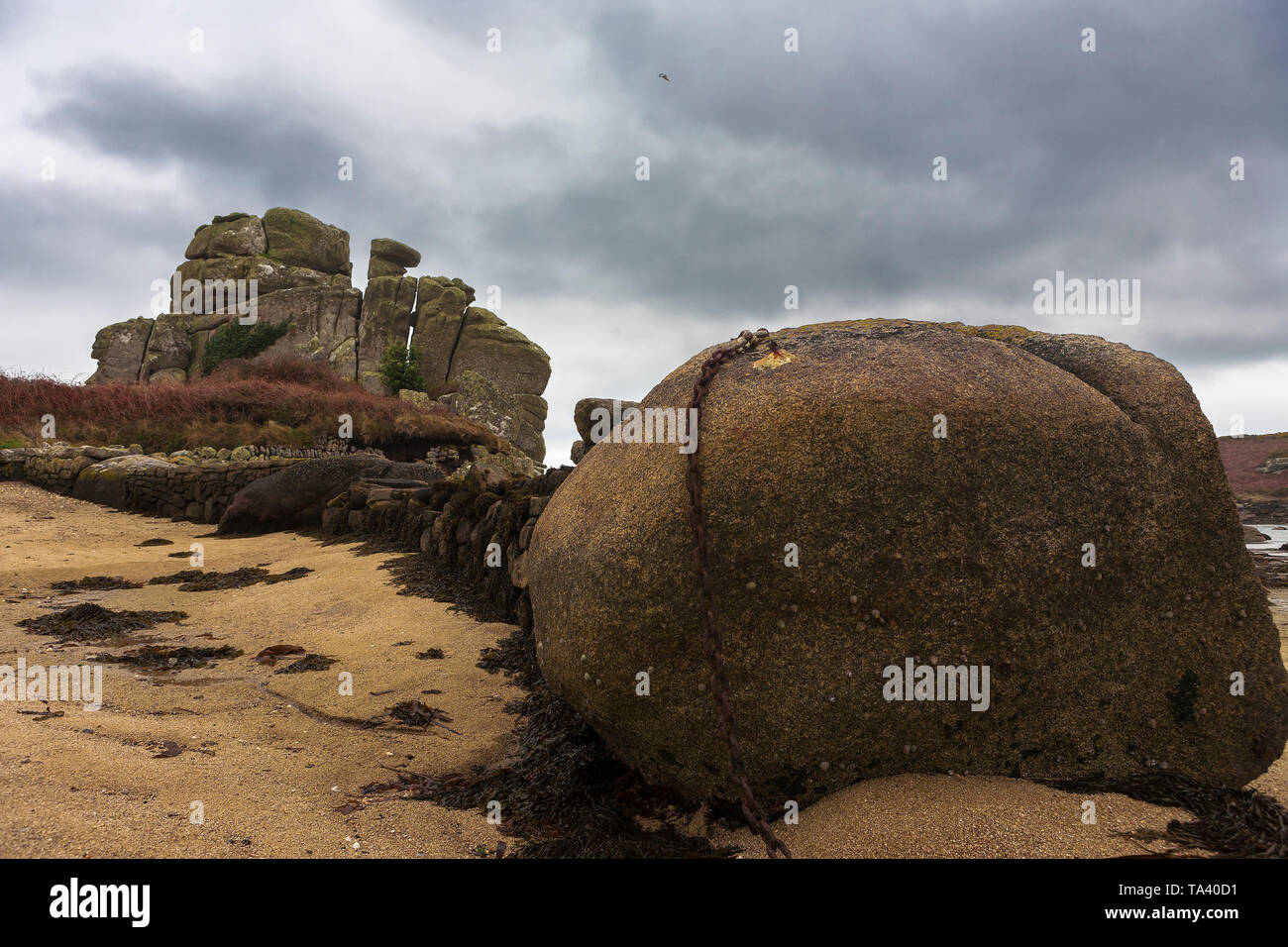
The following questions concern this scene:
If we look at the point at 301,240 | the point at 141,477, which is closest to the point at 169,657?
the point at 141,477

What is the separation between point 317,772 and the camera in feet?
11.1

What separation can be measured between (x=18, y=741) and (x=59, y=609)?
4867mm

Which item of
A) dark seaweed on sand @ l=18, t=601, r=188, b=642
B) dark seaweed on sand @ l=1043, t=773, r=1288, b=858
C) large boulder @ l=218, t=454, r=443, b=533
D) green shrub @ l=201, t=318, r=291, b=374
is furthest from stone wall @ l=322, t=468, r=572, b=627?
green shrub @ l=201, t=318, r=291, b=374

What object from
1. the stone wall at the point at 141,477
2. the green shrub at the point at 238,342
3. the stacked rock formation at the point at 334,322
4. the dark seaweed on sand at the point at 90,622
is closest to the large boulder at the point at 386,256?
the stacked rock formation at the point at 334,322

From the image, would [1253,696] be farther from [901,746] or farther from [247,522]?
[247,522]

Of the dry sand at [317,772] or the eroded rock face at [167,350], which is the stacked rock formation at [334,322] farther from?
the dry sand at [317,772]

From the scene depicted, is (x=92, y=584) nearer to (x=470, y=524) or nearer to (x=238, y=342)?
(x=470, y=524)

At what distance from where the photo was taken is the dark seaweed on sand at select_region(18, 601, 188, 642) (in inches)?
238

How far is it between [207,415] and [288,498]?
12.3 meters

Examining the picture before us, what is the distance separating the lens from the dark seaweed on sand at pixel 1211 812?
2.40 m
